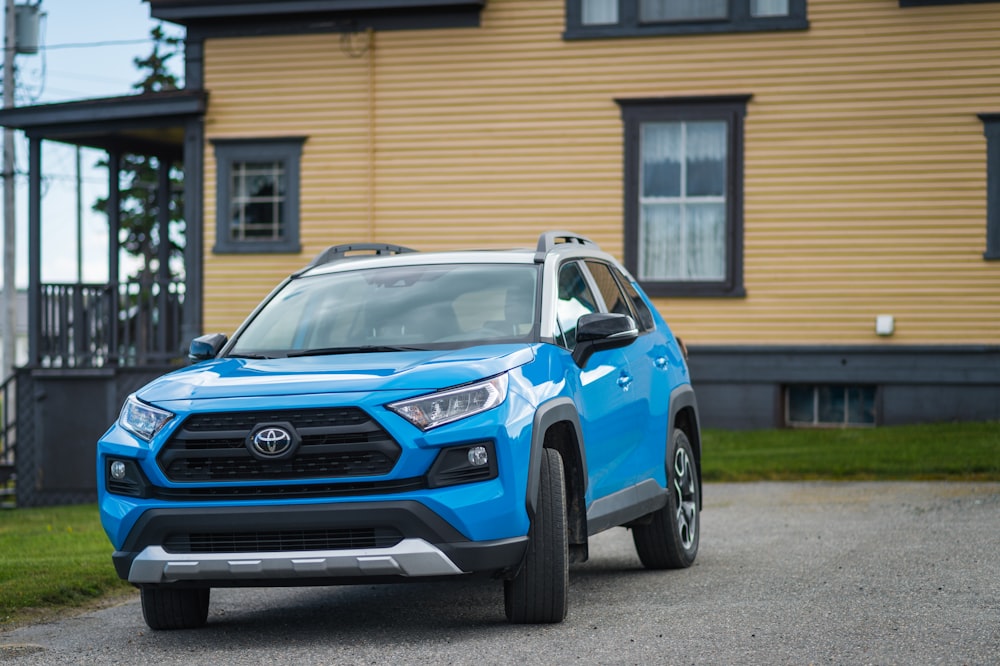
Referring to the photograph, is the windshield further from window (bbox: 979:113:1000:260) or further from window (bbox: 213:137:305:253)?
window (bbox: 213:137:305:253)

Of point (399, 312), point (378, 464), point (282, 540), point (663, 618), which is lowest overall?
point (663, 618)

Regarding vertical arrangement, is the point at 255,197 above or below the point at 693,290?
above

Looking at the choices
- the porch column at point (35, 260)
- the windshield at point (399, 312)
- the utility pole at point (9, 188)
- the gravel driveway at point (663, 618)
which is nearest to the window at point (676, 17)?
the porch column at point (35, 260)

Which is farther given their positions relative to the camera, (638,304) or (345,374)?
(638,304)

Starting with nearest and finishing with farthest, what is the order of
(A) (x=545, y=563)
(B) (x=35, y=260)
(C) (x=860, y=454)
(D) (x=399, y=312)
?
1. (A) (x=545, y=563)
2. (D) (x=399, y=312)
3. (C) (x=860, y=454)
4. (B) (x=35, y=260)

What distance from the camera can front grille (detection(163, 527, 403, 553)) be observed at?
621cm

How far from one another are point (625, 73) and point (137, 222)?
26.4 m

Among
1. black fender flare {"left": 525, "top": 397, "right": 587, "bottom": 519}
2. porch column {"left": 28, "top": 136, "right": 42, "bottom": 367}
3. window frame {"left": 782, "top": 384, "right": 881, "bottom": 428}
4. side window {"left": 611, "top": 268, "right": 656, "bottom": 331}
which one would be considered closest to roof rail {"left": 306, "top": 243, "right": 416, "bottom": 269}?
side window {"left": 611, "top": 268, "right": 656, "bottom": 331}

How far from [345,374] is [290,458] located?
48 centimetres

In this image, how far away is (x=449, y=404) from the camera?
20.5ft

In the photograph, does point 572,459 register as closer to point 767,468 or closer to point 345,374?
point 345,374

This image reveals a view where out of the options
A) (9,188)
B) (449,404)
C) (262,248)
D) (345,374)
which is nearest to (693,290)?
(262,248)

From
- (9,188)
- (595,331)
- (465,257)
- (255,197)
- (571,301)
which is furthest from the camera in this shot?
(9,188)

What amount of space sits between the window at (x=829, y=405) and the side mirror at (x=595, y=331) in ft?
36.1
